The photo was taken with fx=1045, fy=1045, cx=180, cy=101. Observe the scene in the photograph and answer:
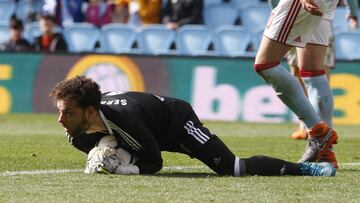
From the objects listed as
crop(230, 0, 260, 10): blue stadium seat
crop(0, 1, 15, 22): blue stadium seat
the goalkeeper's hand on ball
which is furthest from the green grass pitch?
crop(0, 1, 15, 22): blue stadium seat

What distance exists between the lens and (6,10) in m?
19.1

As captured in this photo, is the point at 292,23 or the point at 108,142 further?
the point at 292,23

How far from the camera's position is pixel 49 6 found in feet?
61.6

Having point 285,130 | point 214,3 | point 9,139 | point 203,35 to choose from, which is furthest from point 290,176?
point 214,3

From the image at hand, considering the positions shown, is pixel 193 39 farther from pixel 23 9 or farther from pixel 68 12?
pixel 23 9

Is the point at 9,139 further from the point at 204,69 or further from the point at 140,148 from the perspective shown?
the point at 204,69

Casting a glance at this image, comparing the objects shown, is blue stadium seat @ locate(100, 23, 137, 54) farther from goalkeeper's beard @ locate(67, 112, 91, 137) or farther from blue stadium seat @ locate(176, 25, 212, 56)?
goalkeeper's beard @ locate(67, 112, 91, 137)

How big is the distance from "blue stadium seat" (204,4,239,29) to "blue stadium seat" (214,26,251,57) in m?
1.06

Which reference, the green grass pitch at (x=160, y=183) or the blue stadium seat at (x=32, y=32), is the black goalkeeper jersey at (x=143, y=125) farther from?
the blue stadium seat at (x=32, y=32)

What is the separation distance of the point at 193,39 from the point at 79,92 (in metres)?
10.6

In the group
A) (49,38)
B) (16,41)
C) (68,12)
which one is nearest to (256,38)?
(49,38)

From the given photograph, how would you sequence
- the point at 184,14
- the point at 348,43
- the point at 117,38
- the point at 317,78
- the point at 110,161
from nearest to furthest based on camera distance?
the point at 110,161 → the point at 317,78 → the point at 348,43 → the point at 117,38 → the point at 184,14

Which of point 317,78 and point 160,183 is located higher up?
point 317,78

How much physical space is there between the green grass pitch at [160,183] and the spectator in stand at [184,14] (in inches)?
310
